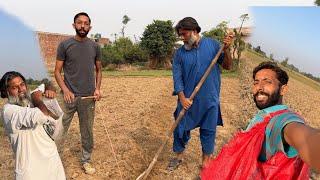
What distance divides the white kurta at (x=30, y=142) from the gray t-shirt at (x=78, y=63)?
4.69 ft

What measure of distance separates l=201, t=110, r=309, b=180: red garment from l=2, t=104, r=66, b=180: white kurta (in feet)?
5.74

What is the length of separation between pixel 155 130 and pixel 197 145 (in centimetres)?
123

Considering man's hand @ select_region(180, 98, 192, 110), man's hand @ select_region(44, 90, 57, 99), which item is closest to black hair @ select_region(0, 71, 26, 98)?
man's hand @ select_region(44, 90, 57, 99)

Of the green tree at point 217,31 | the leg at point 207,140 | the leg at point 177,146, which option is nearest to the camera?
the leg at point 207,140

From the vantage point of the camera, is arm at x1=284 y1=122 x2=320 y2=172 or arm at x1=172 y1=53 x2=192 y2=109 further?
arm at x1=172 y1=53 x2=192 y2=109

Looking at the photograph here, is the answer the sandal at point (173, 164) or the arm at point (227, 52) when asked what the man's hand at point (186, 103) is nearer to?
the arm at point (227, 52)

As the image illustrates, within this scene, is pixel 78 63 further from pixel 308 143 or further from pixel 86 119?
pixel 308 143

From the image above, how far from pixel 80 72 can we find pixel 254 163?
3293 mm

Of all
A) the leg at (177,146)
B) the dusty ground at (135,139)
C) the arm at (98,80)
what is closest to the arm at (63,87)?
the arm at (98,80)

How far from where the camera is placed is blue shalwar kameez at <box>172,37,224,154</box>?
512cm

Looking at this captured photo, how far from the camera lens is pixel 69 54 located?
496cm

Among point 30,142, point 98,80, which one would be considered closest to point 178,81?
point 98,80

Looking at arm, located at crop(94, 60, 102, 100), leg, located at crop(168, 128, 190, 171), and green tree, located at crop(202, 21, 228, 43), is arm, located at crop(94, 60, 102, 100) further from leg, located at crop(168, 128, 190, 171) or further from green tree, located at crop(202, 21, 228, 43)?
Result: green tree, located at crop(202, 21, 228, 43)

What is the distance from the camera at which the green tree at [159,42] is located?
3634 cm
